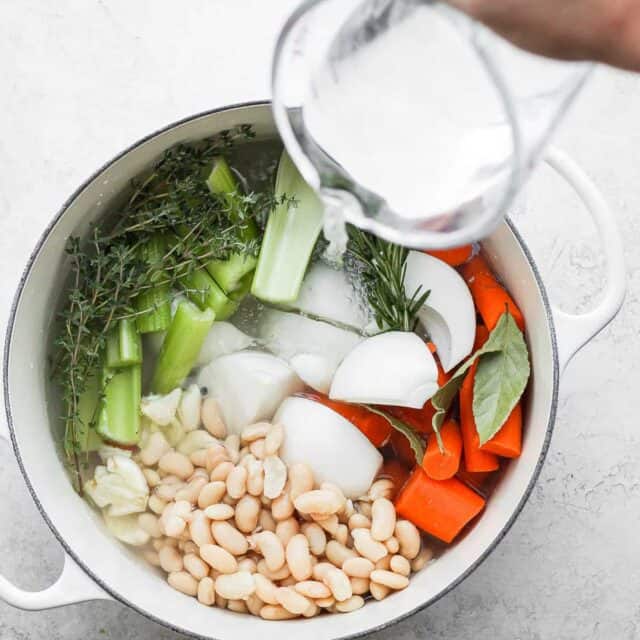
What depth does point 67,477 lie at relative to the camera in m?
1.23

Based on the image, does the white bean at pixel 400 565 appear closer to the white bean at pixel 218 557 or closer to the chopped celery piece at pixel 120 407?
the white bean at pixel 218 557

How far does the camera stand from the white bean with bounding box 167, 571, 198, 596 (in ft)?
3.92

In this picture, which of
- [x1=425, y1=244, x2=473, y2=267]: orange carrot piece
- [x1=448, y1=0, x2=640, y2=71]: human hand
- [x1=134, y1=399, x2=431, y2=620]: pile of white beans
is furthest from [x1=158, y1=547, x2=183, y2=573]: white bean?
[x1=448, y1=0, x2=640, y2=71]: human hand

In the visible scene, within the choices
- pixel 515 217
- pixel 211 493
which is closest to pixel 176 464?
pixel 211 493

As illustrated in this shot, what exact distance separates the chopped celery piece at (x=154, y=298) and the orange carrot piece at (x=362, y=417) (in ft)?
0.73

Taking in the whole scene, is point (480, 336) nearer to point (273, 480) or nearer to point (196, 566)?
point (273, 480)

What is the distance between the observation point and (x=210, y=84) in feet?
4.18

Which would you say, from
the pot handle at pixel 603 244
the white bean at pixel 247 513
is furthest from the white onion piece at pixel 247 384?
the pot handle at pixel 603 244

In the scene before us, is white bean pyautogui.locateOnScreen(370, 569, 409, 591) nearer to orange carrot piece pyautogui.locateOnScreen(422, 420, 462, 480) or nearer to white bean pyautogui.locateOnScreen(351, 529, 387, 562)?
white bean pyautogui.locateOnScreen(351, 529, 387, 562)

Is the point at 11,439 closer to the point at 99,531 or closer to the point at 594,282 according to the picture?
the point at 99,531

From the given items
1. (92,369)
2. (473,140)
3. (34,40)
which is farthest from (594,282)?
(34,40)

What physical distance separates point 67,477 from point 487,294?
1.98 ft

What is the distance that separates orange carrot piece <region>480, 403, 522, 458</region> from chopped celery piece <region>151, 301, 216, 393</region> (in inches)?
15.6

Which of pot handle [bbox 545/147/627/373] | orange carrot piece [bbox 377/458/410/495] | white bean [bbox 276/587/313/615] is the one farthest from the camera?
orange carrot piece [bbox 377/458/410/495]
